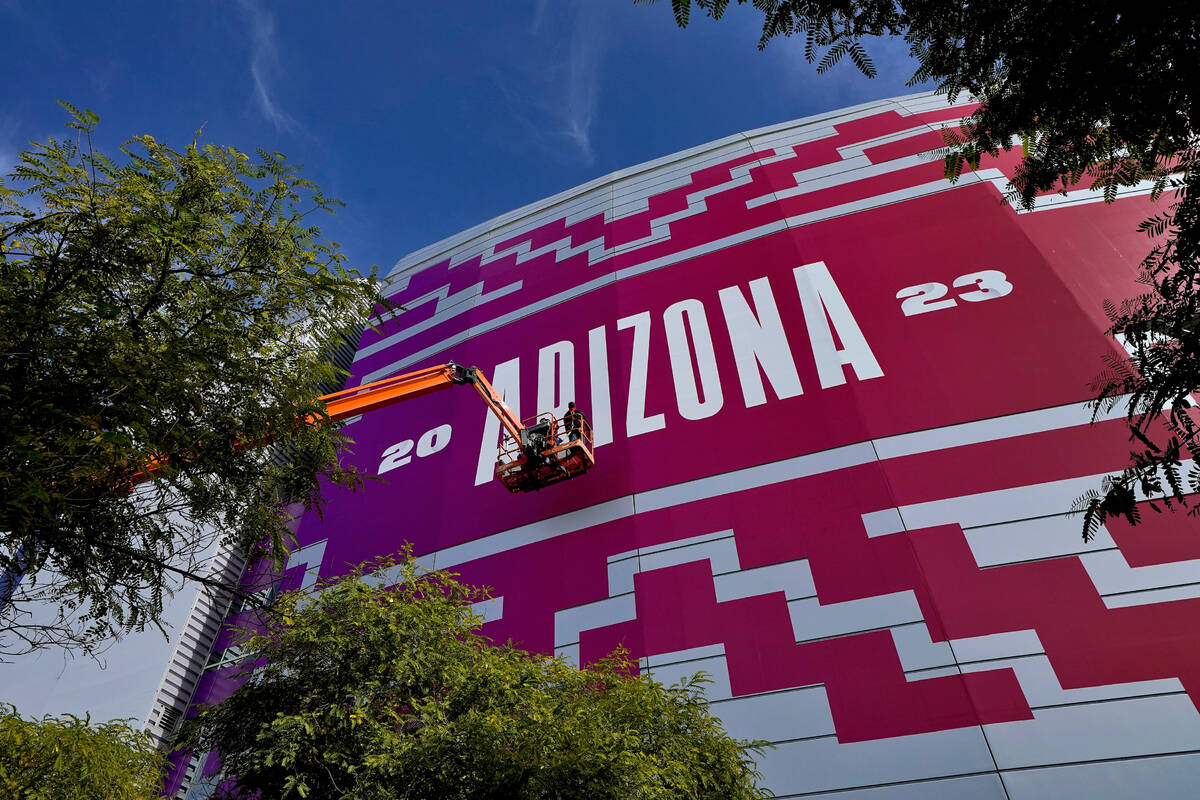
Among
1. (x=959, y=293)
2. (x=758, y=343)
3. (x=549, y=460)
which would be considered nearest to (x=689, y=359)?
(x=758, y=343)

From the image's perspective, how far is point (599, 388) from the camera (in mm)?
18672

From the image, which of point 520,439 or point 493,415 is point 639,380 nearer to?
point 520,439

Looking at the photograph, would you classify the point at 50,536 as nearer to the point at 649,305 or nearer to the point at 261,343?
the point at 261,343

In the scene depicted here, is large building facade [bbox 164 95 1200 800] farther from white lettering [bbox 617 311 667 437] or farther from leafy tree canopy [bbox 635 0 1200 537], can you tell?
leafy tree canopy [bbox 635 0 1200 537]

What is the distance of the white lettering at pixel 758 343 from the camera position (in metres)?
16.5

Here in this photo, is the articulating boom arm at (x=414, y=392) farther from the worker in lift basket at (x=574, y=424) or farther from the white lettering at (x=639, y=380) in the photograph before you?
the white lettering at (x=639, y=380)

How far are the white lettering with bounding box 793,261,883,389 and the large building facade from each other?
71 mm

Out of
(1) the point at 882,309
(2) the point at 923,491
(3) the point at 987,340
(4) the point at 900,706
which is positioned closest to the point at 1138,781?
(4) the point at 900,706

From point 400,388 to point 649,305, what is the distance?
23.7 ft

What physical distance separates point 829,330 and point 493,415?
9.27m

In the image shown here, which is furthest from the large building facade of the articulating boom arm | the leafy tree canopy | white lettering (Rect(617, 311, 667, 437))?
the leafy tree canopy

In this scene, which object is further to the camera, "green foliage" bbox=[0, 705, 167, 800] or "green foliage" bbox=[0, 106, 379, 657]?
"green foliage" bbox=[0, 705, 167, 800]

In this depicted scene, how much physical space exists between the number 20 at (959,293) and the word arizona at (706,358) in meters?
1.36

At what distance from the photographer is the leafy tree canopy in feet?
12.5
